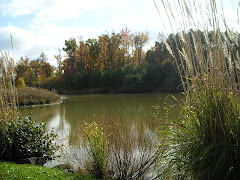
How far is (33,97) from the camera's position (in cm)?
1875

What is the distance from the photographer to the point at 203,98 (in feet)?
8.48

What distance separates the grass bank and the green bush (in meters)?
13.3

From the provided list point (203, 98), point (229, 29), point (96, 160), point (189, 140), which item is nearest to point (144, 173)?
point (96, 160)

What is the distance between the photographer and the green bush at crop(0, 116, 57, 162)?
4.84 meters

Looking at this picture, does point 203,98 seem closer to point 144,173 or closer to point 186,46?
point 186,46

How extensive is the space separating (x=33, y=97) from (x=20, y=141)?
14.6 metres

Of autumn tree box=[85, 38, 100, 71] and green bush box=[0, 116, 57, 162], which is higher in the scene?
autumn tree box=[85, 38, 100, 71]

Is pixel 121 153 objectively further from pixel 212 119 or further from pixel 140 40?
pixel 140 40

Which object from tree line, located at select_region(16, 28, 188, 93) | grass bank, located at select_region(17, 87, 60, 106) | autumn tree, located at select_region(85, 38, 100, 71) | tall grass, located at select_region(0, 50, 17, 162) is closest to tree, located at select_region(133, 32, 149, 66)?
tree line, located at select_region(16, 28, 188, 93)

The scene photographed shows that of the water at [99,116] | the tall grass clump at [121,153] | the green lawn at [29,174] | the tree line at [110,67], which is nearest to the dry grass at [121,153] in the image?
the tall grass clump at [121,153]

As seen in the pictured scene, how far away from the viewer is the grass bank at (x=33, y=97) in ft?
58.4

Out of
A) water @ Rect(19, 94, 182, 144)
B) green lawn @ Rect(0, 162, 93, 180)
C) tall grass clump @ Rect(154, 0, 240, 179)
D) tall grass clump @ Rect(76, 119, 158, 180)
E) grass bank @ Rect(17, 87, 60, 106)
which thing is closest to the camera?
tall grass clump @ Rect(154, 0, 240, 179)

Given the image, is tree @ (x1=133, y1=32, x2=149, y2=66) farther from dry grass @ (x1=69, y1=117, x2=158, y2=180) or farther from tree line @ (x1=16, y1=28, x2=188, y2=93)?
dry grass @ (x1=69, y1=117, x2=158, y2=180)

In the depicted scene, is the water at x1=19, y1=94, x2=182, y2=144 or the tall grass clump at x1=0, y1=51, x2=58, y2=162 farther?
the tall grass clump at x1=0, y1=51, x2=58, y2=162
